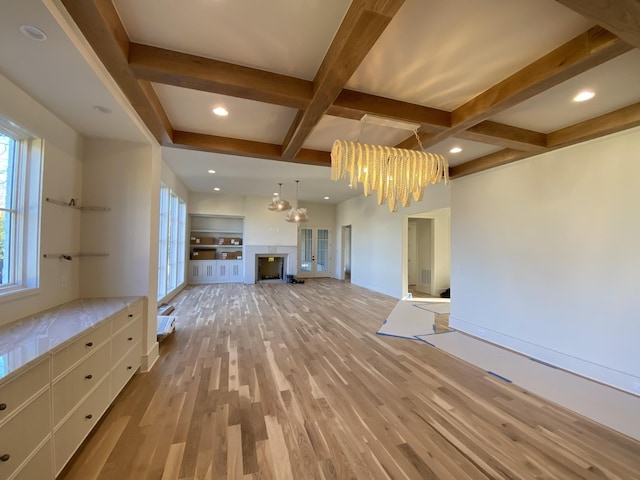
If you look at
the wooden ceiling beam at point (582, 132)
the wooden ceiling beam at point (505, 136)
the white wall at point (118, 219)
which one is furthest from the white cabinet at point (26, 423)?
the wooden ceiling beam at point (582, 132)

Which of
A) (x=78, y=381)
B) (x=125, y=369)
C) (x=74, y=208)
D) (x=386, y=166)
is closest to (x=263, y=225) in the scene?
(x=74, y=208)

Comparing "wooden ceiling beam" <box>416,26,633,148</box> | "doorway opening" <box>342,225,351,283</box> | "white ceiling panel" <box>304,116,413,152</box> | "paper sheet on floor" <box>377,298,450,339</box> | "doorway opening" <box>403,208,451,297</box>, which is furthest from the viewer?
"doorway opening" <box>342,225,351,283</box>

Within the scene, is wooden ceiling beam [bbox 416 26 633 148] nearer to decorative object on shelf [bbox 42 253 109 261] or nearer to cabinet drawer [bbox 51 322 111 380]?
cabinet drawer [bbox 51 322 111 380]

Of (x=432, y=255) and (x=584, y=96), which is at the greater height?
(x=584, y=96)

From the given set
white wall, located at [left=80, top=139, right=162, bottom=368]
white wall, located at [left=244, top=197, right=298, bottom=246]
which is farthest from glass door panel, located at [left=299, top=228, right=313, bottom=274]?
white wall, located at [left=80, top=139, right=162, bottom=368]

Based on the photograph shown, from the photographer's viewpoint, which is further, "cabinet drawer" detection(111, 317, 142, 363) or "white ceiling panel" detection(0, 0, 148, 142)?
"cabinet drawer" detection(111, 317, 142, 363)

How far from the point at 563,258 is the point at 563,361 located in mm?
1237

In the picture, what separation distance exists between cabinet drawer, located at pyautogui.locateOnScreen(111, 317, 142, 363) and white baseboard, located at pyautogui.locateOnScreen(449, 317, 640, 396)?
4.69 m

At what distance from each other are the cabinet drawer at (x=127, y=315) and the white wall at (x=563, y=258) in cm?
472

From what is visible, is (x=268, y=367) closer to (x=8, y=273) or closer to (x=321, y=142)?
(x=8, y=273)

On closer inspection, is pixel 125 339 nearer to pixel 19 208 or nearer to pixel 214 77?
pixel 19 208

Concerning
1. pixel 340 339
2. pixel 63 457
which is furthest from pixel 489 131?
pixel 63 457

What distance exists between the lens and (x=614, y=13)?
130 cm

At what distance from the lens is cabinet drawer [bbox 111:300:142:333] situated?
7.37 ft
